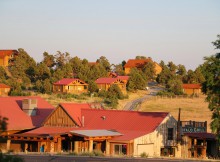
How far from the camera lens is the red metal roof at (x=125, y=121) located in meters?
48.9

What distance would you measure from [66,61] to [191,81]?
27515 millimetres

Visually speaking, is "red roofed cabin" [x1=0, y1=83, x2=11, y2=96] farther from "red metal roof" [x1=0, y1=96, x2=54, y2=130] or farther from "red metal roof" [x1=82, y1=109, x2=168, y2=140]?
"red metal roof" [x1=82, y1=109, x2=168, y2=140]

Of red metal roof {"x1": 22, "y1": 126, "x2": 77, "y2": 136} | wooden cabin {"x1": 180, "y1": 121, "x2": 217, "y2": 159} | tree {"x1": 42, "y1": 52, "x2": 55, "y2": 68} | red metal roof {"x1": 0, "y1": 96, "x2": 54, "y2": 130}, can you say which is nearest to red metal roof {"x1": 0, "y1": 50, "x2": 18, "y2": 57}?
tree {"x1": 42, "y1": 52, "x2": 55, "y2": 68}

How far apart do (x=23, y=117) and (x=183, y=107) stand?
4522 cm

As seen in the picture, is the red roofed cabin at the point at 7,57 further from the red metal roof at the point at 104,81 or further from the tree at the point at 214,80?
the tree at the point at 214,80

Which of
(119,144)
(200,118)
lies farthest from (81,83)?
(119,144)

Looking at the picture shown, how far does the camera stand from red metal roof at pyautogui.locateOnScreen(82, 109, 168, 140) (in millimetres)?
48906

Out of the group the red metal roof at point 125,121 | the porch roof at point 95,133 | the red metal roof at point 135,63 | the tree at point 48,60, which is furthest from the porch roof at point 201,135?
the red metal roof at point 135,63

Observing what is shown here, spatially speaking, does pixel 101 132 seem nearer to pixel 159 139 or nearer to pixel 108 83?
pixel 159 139

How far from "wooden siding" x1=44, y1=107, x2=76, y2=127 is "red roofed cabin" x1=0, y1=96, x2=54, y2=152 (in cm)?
197

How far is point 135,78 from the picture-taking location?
113938mm

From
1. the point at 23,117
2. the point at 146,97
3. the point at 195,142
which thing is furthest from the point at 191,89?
the point at 23,117

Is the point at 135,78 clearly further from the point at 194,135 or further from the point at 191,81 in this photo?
the point at 194,135

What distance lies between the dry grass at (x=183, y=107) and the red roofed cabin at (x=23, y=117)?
1194 inches
